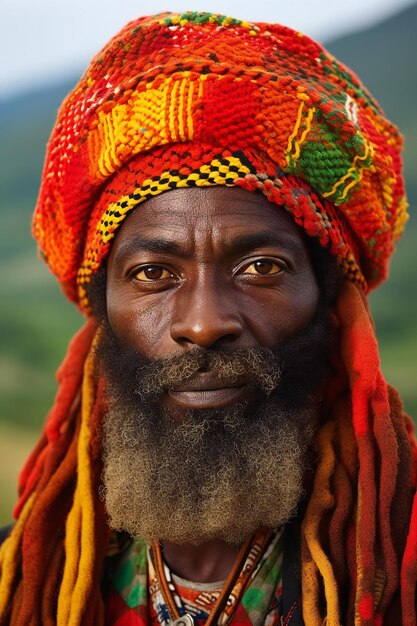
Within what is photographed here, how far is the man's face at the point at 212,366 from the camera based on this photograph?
1.88 metres

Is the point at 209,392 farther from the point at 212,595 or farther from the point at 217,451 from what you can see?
the point at 212,595

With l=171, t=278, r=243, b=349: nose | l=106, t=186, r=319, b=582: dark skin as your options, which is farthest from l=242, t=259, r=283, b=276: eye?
l=171, t=278, r=243, b=349: nose

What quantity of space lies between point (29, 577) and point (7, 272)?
5.35 m

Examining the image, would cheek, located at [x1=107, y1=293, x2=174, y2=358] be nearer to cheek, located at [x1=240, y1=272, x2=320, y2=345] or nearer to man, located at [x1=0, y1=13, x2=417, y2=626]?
man, located at [x1=0, y1=13, x2=417, y2=626]

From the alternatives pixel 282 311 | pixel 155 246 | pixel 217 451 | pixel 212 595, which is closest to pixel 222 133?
pixel 155 246

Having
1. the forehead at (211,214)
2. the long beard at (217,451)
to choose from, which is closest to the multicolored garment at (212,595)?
the long beard at (217,451)

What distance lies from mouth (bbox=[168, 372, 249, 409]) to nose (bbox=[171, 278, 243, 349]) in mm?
97

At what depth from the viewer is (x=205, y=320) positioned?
1830 millimetres

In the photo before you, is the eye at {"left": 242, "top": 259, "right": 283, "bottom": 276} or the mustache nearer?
the mustache

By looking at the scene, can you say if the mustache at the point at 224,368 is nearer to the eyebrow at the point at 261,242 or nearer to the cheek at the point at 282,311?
the cheek at the point at 282,311

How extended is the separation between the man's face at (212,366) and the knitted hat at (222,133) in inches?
3.3

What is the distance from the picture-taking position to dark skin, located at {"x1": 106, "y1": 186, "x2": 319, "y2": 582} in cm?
190

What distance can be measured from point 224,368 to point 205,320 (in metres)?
0.14

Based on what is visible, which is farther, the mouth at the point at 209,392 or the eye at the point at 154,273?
the eye at the point at 154,273
